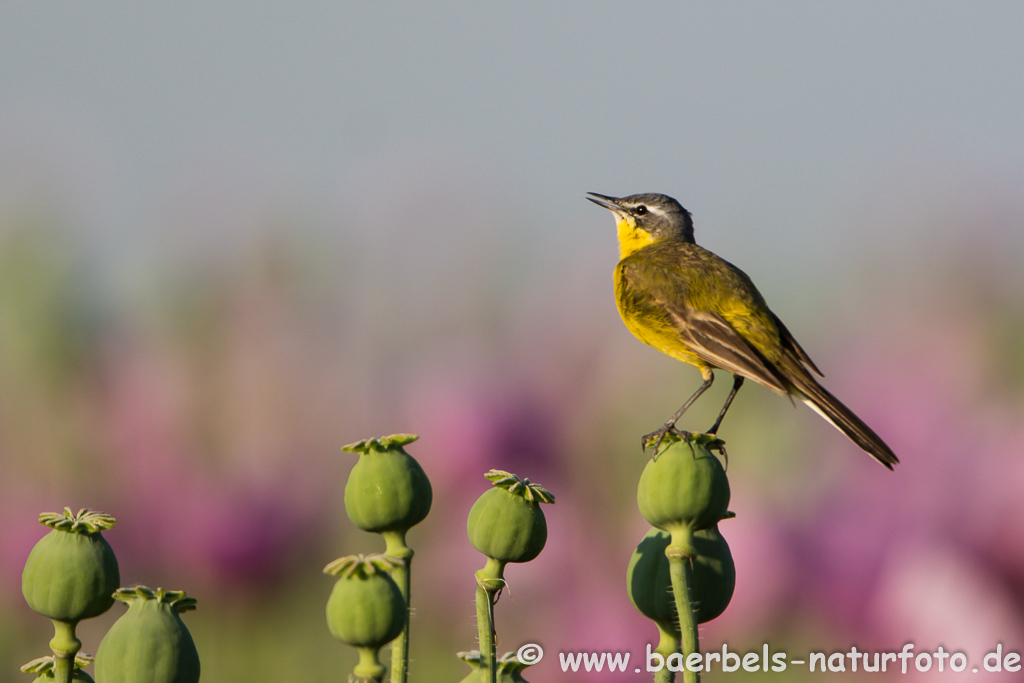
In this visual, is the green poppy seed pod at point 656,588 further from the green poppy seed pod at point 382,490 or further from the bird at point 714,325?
the bird at point 714,325

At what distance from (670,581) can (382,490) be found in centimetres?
38

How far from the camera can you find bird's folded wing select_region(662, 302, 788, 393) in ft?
8.53

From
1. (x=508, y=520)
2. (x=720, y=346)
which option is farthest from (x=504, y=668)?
(x=720, y=346)

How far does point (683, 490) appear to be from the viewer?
1363 mm

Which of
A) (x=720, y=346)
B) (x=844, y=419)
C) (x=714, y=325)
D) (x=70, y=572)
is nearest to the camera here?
(x=70, y=572)

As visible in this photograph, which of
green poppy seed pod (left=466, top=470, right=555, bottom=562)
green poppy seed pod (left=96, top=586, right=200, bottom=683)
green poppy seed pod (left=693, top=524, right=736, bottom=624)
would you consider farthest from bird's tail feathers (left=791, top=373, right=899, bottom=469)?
green poppy seed pod (left=96, top=586, right=200, bottom=683)

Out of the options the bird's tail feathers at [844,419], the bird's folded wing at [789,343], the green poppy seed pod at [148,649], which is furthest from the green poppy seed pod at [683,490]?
the bird's folded wing at [789,343]

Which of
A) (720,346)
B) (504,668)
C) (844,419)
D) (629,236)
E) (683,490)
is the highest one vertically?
(629,236)

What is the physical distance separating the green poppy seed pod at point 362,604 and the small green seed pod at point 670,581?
0.42 meters

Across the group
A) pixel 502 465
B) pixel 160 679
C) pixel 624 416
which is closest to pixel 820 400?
pixel 502 465

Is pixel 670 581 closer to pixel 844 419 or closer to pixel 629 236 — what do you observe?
pixel 844 419

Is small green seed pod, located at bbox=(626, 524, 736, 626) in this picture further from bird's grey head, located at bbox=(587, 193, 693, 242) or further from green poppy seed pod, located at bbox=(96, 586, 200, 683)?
bird's grey head, located at bbox=(587, 193, 693, 242)

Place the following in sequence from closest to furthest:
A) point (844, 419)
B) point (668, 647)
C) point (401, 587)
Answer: point (401, 587), point (668, 647), point (844, 419)

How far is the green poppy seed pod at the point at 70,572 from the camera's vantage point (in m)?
1.19
